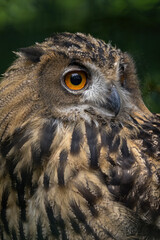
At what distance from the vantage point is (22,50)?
1.68m

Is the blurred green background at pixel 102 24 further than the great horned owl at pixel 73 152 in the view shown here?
Yes

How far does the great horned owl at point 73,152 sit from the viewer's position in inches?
60.7

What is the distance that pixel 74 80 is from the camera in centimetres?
159

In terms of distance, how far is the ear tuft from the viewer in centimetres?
163

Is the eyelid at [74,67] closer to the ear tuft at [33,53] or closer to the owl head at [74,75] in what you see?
the owl head at [74,75]

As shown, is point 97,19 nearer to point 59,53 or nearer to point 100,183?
point 59,53

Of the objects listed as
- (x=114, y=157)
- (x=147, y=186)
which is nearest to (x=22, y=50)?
(x=114, y=157)

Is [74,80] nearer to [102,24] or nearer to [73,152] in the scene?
[73,152]

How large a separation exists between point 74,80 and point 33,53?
0.67 ft

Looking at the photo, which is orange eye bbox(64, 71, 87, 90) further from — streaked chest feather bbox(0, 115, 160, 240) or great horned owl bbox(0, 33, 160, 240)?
streaked chest feather bbox(0, 115, 160, 240)

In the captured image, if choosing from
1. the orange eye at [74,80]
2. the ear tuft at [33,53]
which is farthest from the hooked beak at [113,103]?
the ear tuft at [33,53]

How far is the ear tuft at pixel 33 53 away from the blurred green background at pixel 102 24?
1.67ft

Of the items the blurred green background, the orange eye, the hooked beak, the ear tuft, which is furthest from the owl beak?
the blurred green background

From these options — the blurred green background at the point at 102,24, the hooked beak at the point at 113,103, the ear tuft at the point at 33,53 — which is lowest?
the ear tuft at the point at 33,53
